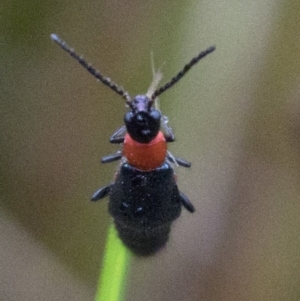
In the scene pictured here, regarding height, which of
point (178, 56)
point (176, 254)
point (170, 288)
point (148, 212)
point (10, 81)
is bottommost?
point (170, 288)

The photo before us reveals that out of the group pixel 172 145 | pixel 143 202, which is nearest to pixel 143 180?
pixel 143 202

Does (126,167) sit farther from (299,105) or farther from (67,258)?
(67,258)

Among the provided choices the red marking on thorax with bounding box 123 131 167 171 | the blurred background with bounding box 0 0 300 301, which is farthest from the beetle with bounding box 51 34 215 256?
the blurred background with bounding box 0 0 300 301

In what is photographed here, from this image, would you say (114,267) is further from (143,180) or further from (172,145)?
(172,145)

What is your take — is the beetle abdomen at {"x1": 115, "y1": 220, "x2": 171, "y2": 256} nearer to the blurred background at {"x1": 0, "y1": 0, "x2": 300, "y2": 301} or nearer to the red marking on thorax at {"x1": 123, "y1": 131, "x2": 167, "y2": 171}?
the red marking on thorax at {"x1": 123, "y1": 131, "x2": 167, "y2": 171}

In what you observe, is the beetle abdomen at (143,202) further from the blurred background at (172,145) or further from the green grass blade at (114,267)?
the blurred background at (172,145)

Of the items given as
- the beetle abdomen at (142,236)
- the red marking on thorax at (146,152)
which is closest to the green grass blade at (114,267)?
the beetle abdomen at (142,236)

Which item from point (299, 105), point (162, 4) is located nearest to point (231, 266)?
point (299, 105)
